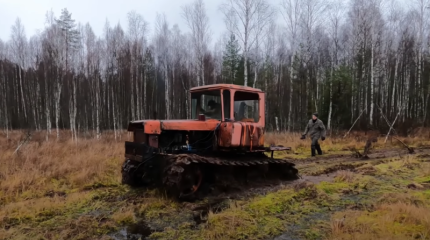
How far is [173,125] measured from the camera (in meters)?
6.65

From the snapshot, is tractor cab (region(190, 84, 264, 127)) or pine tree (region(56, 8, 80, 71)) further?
pine tree (region(56, 8, 80, 71))

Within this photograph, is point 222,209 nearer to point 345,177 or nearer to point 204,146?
point 204,146

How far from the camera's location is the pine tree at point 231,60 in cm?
2970

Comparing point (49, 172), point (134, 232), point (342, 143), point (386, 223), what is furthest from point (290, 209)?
point (342, 143)

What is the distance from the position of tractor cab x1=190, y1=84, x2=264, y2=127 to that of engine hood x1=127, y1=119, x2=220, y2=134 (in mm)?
195

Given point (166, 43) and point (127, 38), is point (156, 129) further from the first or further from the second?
point (166, 43)

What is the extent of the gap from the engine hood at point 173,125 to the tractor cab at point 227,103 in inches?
7.7

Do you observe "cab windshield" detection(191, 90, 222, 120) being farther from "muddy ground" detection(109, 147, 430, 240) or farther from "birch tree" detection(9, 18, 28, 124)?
"birch tree" detection(9, 18, 28, 124)

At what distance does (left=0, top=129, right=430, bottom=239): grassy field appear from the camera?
14.4 feet

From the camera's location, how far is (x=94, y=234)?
447 centimetres

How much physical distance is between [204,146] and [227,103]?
43.5 inches

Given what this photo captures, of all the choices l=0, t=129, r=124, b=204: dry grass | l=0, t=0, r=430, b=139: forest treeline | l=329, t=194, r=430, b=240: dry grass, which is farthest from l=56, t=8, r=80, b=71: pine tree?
l=329, t=194, r=430, b=240: dry grass

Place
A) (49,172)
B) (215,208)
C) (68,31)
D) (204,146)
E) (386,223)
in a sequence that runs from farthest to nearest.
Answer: (68,31), (49,172), (204,146), (215,208), (386,223)

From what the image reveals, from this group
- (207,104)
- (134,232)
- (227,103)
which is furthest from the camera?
(207,104)
